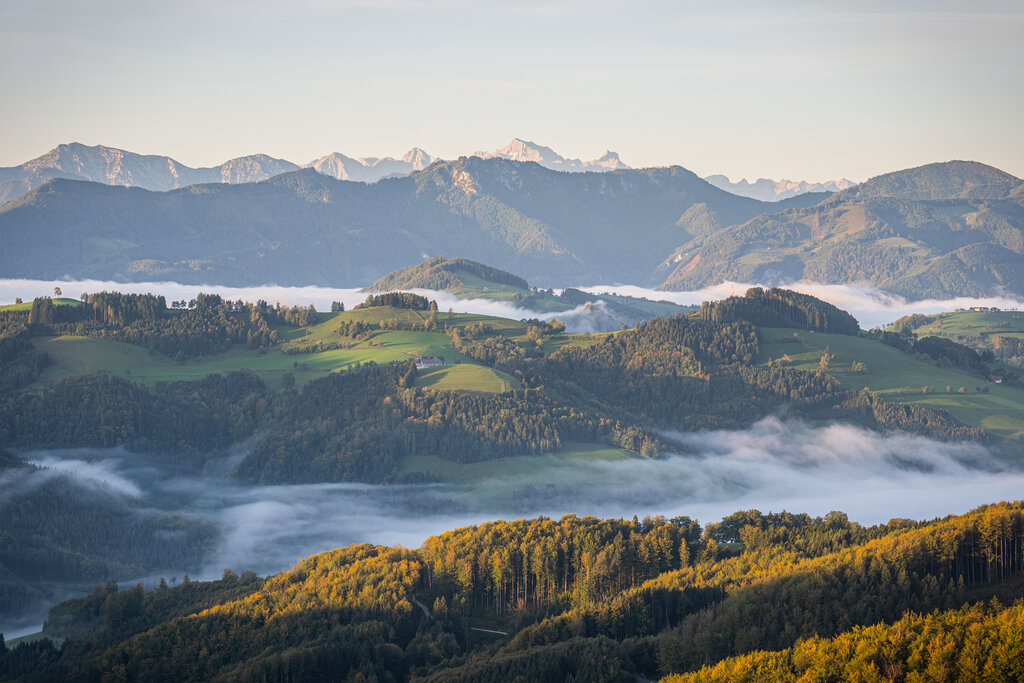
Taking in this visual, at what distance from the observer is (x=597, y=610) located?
134m

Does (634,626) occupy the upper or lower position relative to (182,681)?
upper

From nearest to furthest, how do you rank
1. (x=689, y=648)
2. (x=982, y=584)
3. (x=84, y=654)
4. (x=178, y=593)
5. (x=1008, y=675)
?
1. (x=1008, y=675)
2. (x=689, y=648)
3. (x=982, y=584)
4. (x=84, y=654)
5. (x=178, y=593)

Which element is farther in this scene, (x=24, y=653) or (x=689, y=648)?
(x=24, y=653)

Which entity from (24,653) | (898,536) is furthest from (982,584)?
(24,653)

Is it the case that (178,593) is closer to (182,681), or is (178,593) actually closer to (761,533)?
(182,681)

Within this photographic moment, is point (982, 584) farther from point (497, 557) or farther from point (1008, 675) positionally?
point (497, 557)

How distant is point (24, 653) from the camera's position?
5930 inches

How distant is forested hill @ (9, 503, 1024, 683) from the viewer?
10488 centimetres

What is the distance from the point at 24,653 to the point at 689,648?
8870 cm

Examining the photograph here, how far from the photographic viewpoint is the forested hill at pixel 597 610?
344ft

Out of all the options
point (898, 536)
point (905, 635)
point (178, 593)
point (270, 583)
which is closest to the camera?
point (905, 635)

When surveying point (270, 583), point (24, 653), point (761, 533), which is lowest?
point (24, 653)

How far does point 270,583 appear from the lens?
510 feet

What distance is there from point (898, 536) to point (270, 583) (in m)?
80.5
